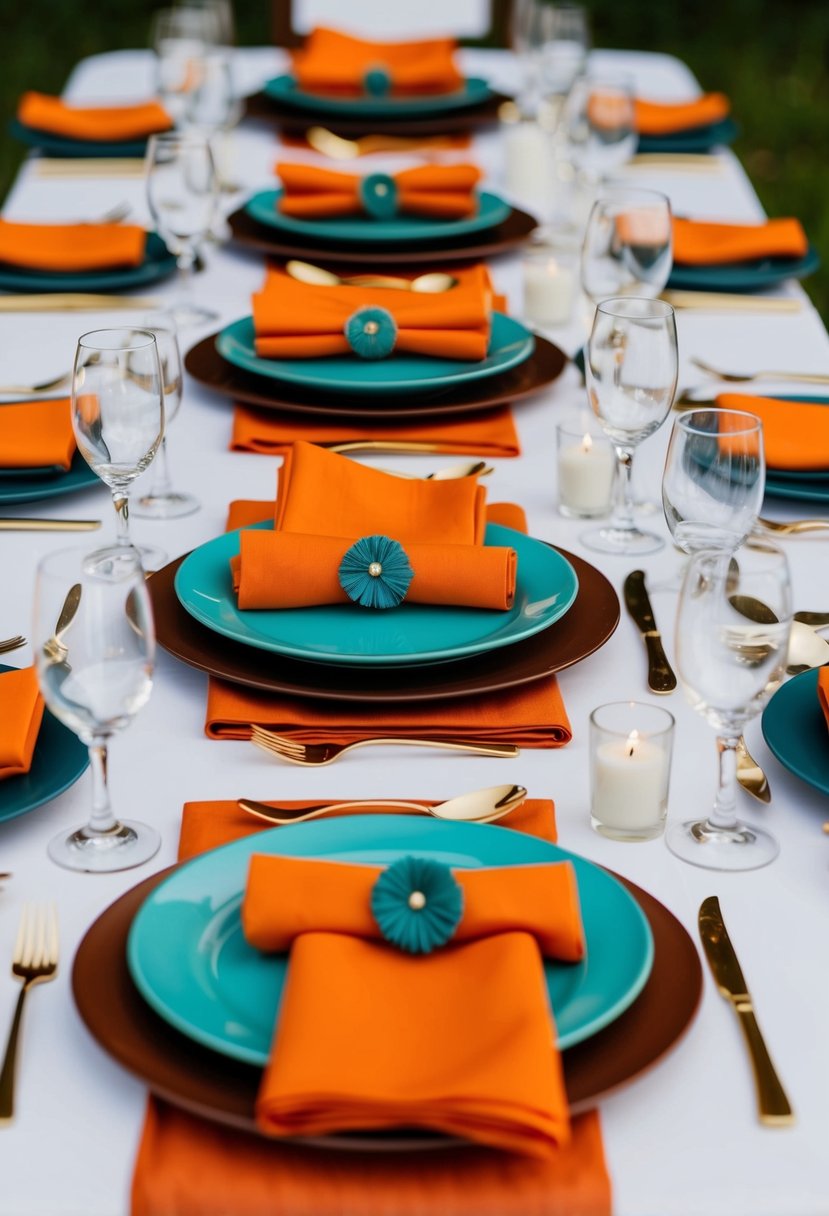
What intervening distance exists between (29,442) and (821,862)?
884mm

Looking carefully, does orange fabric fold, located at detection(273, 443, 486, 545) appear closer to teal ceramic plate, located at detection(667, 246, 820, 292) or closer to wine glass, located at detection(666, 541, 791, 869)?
wine glass, located at detection(666, 541, 791, 869)

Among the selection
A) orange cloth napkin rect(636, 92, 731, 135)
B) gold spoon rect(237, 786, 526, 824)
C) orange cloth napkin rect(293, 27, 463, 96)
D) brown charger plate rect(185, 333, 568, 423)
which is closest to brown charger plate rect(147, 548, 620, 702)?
gold spoon rect(237, 786, 526, 824)

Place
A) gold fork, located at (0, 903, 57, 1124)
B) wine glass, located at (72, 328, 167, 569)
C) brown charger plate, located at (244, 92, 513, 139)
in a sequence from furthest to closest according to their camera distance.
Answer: brown charger plate, located at (244, 92, 513, 139)
wine glass, located at (72, 328, 167, 569)
gold fork, located at (0, 903, 57, 1124)

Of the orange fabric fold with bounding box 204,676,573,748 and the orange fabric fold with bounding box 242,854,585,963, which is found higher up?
the orange fabric fold with bounding box 242,854,585,963

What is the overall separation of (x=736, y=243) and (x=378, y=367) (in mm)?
669

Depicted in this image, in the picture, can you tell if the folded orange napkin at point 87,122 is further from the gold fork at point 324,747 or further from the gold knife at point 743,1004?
the gold knife at point 743,1004

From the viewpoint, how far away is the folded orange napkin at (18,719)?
3.30 feet

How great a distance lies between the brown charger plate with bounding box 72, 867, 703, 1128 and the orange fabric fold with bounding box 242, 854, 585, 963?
0.17 ft

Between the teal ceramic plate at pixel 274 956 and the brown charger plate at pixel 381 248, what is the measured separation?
129 centimetres

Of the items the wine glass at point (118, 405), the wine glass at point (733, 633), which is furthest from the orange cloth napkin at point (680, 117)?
the wine glass at point (733, 633)

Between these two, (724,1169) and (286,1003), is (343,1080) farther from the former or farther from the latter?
(724,1169)

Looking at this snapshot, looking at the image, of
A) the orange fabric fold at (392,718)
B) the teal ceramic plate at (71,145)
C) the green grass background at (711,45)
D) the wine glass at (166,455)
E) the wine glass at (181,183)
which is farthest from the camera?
the green grass background at (711,45)

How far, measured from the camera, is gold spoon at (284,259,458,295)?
1.92 meters

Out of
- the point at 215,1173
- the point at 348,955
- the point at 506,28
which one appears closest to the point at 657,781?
the point at 348,955
